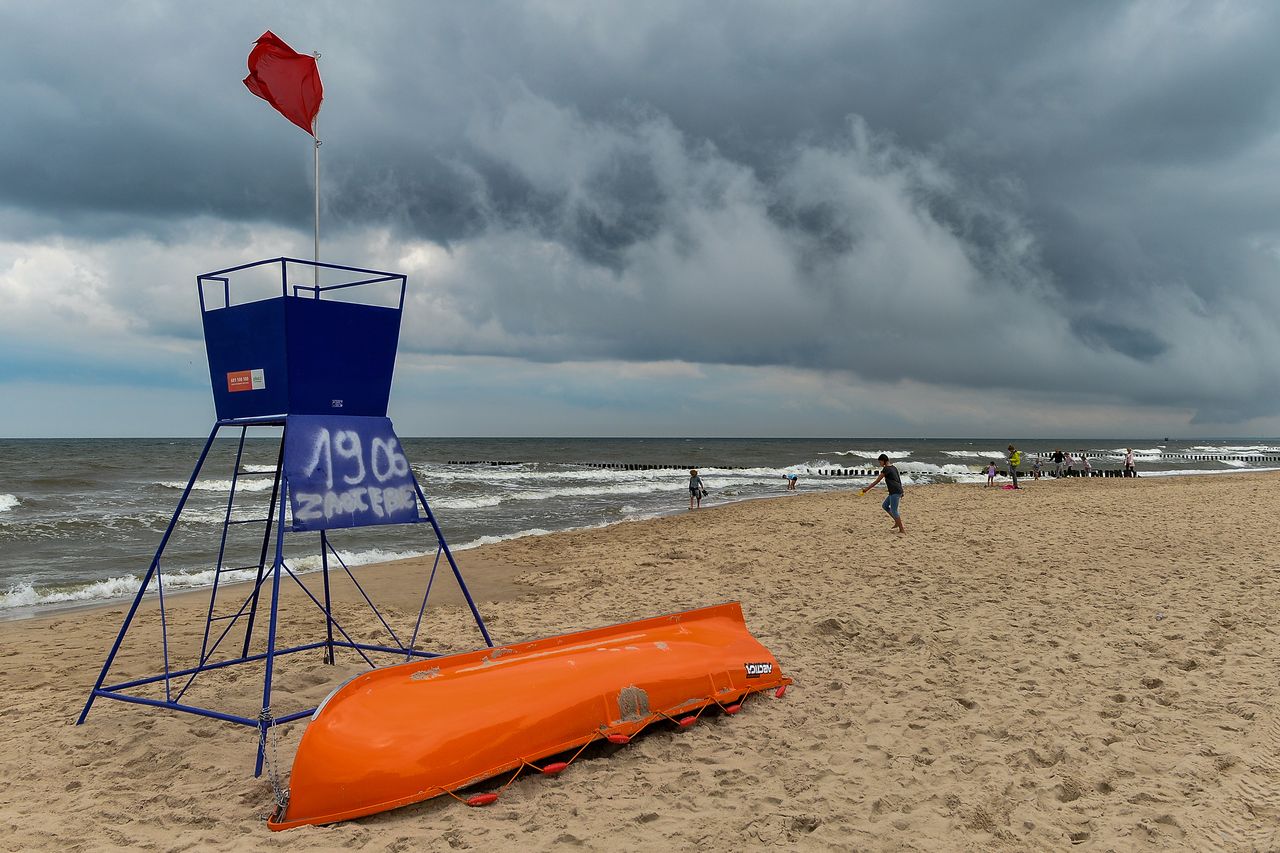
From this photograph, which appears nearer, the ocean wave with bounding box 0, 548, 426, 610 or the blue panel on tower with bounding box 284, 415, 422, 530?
the blue panel on tower with bounding box 284, 415, 422, 530

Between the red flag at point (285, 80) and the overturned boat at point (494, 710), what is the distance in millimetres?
4107

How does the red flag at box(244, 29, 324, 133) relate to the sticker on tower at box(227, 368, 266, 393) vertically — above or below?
above

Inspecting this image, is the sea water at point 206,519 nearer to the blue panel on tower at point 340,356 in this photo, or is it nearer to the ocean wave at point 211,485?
the ocean wave at point 211,485

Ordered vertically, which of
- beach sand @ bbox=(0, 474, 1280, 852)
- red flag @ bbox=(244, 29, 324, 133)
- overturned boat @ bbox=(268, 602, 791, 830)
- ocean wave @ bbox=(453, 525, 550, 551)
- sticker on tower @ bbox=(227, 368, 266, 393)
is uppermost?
red flag @ bbox=(244, 29, 324, 133)

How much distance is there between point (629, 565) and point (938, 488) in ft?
64.1

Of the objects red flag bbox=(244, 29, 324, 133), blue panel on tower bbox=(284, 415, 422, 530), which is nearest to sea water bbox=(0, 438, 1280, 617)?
blue panel on tower bbox=(284, 415, 422, 530)

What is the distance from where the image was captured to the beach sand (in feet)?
14.3

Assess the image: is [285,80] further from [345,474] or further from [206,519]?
[206,519]

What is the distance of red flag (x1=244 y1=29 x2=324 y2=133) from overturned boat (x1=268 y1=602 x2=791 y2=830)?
4.11 meters

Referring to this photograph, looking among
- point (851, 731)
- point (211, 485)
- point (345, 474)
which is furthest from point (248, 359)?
point (211, 485)

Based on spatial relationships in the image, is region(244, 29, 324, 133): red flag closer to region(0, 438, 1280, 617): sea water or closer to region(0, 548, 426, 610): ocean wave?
region(0, 438, 1280, 617): sea water

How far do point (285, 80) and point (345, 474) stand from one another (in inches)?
115

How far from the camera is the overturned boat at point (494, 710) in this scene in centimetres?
458

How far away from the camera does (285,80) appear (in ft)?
19.0
